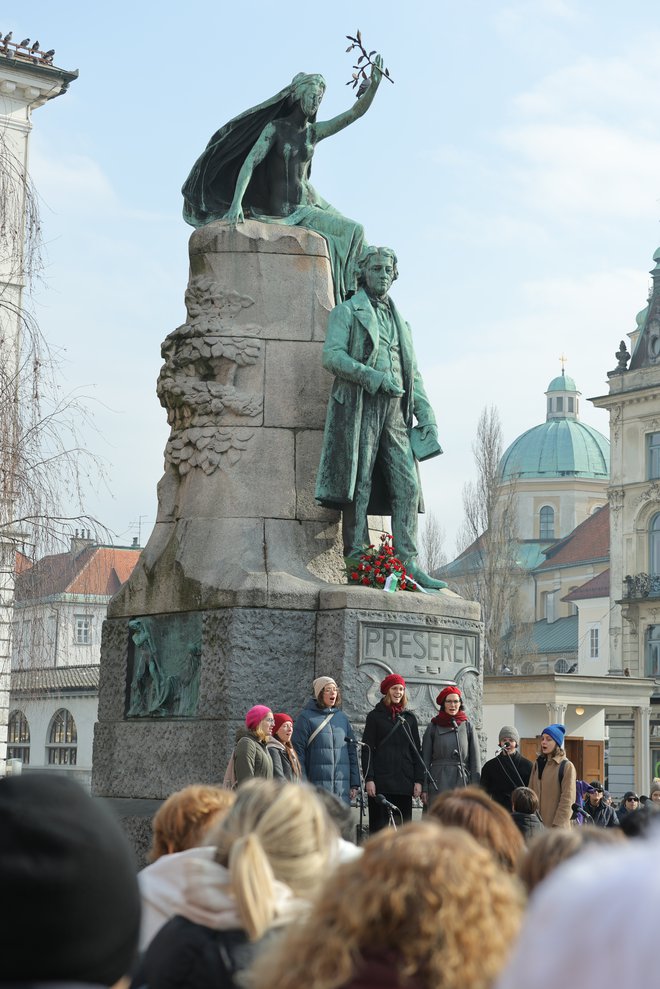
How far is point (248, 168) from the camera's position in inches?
480

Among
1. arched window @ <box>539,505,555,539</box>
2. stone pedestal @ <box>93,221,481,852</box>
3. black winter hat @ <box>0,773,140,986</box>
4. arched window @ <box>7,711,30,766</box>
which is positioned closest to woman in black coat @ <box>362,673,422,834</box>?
stone pedestal @ <box>93,221,481,852</box>

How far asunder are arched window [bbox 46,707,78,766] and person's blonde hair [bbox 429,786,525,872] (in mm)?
42463

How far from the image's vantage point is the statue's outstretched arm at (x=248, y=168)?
39.5ft

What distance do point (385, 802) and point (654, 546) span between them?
51608 millimetres

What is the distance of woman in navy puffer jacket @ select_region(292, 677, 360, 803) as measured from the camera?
32.5 feet

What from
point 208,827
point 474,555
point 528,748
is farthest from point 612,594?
Answer: point 208,827

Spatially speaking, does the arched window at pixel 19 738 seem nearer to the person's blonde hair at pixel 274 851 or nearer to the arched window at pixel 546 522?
the person's blonde hair at pixel 274 851

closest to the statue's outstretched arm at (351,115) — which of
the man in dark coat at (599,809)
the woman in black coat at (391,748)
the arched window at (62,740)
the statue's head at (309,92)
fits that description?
the statue's head at (309,92)

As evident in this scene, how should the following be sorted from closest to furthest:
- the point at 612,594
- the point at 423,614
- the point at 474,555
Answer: the point at 423,614 → the point at 474,555 → the point at 612,594

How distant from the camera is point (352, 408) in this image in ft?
37.3

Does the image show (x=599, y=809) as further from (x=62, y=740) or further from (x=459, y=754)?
(x=62, y=740)

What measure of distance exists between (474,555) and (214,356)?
4267 cm

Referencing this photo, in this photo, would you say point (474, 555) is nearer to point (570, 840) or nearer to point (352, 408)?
point (352, 408)

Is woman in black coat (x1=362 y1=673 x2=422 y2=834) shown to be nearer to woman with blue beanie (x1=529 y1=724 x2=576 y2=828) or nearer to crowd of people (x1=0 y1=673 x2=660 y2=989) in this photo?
woman with blue beanie (x1=529 y1=724 x2=576 y2=828)
